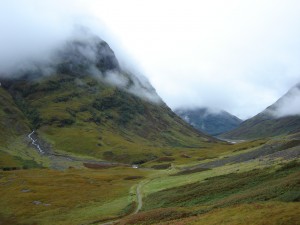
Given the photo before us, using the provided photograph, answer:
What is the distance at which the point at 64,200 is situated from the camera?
10000cm

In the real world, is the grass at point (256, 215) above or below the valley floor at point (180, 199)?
below

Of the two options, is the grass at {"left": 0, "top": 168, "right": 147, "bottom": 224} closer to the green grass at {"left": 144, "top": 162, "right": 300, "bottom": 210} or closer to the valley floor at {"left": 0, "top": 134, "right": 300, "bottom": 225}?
the valley floor at {"left": 0, "top": 134, "right": 300, "bottom": 225}

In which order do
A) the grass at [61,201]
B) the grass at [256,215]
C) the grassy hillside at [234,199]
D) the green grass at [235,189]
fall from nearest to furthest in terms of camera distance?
the grass at [256,215] < the grassy hillside at [234,199] < the green grass at [235,189] < the grass at [61,201]

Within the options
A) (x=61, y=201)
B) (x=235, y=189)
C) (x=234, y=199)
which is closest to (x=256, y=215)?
(x=234, y=199)

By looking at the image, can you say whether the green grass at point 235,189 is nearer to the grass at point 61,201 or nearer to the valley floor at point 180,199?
the valley floor at point 180,199

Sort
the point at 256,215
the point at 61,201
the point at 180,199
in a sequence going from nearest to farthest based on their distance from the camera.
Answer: the point at 256,215 → the point at 180,199 → the point at 61,201

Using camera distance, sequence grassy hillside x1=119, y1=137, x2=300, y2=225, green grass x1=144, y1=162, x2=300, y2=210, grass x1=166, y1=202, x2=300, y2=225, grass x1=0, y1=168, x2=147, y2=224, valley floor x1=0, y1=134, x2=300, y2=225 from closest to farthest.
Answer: grass x1=166, y1=202, x2=300, y2=225, grassy hillside x1=119, y1=137, x2=300, y2=225, valley floor x1=0, y1=134, x2=300, y2=225, green grass x1=144, y1=162, x2=300, y2=210, grass x1=0, y1=168, x2=147, y2=224

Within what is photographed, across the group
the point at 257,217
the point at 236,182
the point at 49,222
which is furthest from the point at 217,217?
the point at 49,222

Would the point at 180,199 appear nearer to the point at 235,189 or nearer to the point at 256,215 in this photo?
the point at 235,189

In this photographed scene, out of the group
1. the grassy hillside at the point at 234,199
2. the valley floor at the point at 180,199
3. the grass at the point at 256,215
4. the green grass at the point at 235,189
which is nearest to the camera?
the grass at the point at 256,215

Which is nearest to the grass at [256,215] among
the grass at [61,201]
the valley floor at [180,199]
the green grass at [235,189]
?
the valley floor at [180,199]

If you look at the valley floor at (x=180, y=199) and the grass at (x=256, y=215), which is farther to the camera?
the valley floor at (x=180, y=199)

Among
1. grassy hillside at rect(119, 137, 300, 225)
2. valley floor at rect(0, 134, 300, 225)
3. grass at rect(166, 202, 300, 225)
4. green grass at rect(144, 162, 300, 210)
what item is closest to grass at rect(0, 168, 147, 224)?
valley floor at rect(0, 134, 300, 225)

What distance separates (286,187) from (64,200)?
65888 millimetres
